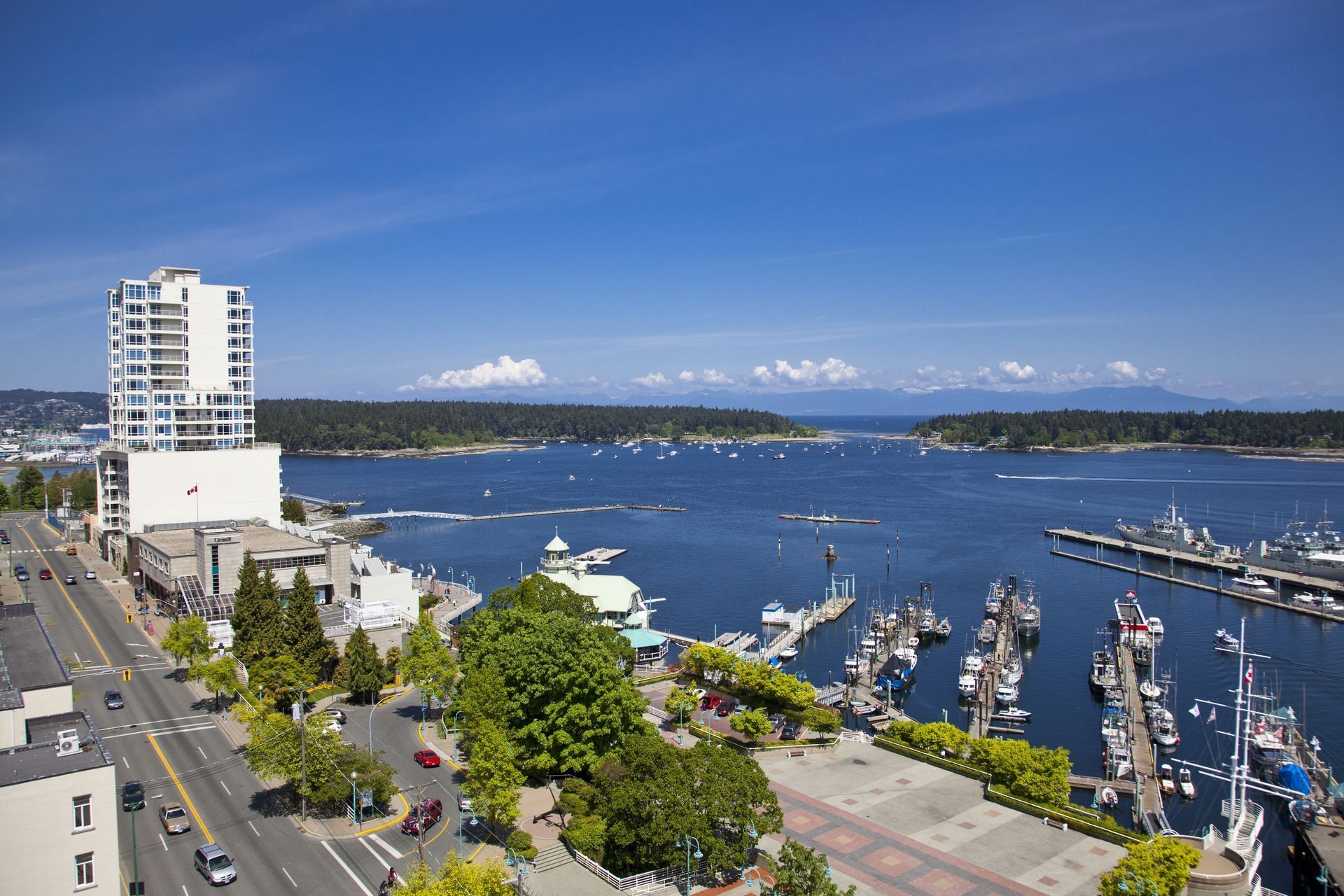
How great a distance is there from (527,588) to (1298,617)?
5773cm

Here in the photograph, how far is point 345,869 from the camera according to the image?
22.1m

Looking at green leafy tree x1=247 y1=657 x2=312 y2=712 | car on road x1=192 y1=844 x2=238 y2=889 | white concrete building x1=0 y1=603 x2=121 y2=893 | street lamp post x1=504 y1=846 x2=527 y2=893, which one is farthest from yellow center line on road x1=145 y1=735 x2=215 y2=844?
street lamp post x1=504 y1=846 x2=527 y2=893

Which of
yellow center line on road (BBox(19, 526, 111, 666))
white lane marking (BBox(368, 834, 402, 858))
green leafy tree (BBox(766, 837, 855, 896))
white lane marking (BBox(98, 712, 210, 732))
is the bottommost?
white lane marking (BBox(368, 834, 402, 858))

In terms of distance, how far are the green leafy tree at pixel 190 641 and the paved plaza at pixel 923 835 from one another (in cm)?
2423

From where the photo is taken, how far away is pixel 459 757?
3003 cm

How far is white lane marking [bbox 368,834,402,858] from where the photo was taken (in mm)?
23016

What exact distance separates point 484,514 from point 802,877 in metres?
97.6

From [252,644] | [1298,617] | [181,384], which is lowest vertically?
[1298,617]

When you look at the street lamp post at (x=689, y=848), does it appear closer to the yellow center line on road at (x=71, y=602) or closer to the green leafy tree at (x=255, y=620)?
the green leafy tree at (x=255, y=620)

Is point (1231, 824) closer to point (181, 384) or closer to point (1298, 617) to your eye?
point (1298, 617)

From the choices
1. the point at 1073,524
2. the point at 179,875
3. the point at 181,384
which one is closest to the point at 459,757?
the point at 179,875

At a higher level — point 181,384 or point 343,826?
point 181,384

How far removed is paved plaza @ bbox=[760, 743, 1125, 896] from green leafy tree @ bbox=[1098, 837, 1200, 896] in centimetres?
175

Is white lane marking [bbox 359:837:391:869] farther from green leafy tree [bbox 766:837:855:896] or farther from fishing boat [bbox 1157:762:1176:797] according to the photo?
fishing boat [bbox 1157:762:1176:797]
